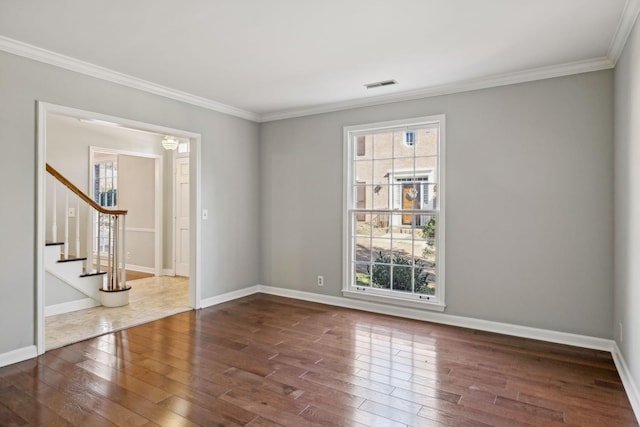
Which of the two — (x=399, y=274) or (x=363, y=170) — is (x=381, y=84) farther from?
(x=399, y=274)

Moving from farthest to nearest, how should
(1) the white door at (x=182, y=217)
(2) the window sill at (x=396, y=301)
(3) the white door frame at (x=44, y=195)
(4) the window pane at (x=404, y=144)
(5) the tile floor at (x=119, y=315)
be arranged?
(1) the white door at (x=182, y=217) → (4) the window pane at (x=404, y=144) → (2) the window sill at (x=396, y=301) → (5) the tile floor at (x=119, y=315) → (3) the white door frame at (x=44, y=195)

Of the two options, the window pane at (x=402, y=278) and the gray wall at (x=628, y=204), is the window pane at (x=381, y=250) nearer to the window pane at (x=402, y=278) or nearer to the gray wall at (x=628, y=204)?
the window pane at (x=402, y=278)

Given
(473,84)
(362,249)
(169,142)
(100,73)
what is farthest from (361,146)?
(169,142)

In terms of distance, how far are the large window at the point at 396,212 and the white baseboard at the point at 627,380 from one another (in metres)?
1.54

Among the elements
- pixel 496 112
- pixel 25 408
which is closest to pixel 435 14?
pixel 496 112

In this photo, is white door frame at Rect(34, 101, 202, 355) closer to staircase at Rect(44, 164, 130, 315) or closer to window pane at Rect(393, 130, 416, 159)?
staircase at Rect(44, 164, 130, 315)

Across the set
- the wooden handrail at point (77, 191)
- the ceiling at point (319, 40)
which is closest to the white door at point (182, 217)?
the wooden handrail at point (77, 191)

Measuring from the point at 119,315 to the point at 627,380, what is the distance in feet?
16.1

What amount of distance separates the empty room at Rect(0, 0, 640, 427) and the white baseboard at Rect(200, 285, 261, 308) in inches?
1.1

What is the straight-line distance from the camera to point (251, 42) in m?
3.03

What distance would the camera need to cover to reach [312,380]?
9.22 feet

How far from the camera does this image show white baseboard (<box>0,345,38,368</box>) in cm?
302

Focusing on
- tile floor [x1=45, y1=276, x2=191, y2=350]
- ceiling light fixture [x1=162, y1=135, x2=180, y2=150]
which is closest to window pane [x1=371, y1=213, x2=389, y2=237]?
tile floor [x1=45, y1=276, x2=191, y2=350]

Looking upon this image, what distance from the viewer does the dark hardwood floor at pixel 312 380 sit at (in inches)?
91.5
